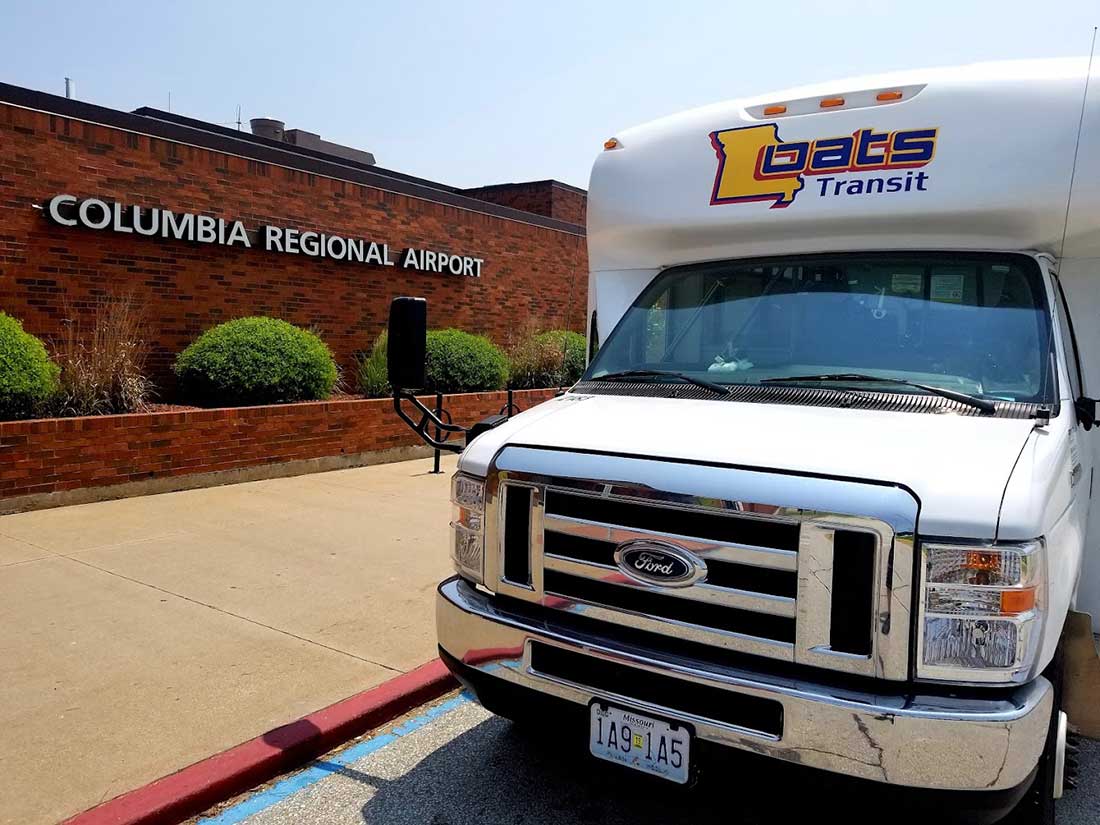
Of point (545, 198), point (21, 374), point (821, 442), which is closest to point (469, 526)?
point (821, 442)

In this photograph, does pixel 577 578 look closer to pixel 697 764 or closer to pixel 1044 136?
pixel 697 764

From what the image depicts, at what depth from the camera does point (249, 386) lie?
10.1 meters

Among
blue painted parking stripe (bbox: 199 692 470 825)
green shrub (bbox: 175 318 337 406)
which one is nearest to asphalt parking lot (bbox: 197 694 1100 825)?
blue painted parking stripe (bbox: 199 692 470 825)

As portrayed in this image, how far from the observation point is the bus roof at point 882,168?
148 inches

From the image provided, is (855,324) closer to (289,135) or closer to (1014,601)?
(1014,601)

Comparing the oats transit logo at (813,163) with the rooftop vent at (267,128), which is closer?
the oats transit logo at (813,163)

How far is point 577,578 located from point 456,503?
26.0 inches

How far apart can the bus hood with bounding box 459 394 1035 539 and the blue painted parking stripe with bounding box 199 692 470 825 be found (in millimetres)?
1606

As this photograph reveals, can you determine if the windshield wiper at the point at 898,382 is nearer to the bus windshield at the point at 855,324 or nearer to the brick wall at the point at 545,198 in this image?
the bus windshield at the point at 855,324

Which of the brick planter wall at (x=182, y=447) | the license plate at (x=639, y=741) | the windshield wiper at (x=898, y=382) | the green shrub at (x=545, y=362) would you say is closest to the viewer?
the license plate at (x=639, y=741)

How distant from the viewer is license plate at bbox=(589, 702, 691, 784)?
284 centimetres

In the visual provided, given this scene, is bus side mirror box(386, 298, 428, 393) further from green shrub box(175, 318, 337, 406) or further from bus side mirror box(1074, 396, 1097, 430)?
green shrub box(175, 318, 337, 406)

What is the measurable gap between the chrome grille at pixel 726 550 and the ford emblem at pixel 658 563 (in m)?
0.02

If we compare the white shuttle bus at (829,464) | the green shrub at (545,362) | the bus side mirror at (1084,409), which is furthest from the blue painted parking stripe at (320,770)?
the green shrub at (545,362)
